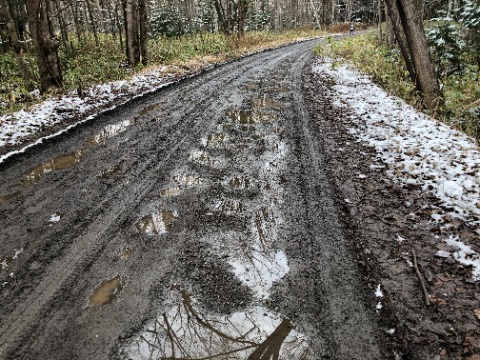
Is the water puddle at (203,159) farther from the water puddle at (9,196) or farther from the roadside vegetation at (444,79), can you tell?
the roadside vegetation at (444,79)

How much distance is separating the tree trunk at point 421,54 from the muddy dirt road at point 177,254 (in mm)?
4601

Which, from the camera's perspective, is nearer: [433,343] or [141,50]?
[433,343]

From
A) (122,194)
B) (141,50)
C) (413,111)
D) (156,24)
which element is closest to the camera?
(122,194)

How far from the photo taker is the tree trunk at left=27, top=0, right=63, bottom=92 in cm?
952

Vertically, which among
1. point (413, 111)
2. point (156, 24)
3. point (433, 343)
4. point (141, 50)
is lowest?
point (433, 343)

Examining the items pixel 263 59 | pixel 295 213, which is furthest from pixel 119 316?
pixel 263 59

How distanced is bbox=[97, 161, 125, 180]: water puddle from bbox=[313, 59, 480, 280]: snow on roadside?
463cm

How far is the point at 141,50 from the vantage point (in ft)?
49.6

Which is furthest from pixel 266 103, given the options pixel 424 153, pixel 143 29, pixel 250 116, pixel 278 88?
pixel 143 29

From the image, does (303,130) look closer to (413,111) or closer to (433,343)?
(413,111)

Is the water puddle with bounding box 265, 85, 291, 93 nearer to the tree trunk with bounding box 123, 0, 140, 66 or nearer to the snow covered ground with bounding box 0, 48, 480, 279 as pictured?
the snow covered ground with bounding box 0, 48, 480, 279

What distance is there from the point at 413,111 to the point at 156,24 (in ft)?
82.2

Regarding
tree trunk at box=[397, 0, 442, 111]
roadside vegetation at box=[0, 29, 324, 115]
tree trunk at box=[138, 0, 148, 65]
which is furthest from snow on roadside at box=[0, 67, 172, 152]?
tree trunk at box=[397, 0, 442, 111]

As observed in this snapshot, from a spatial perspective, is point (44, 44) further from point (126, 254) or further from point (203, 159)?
point (126, 254)
